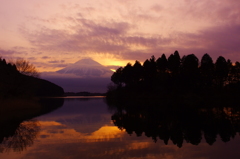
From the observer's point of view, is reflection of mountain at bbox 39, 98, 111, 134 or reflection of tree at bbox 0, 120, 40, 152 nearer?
reflection of tree at bbox 0, 120, 40, 152

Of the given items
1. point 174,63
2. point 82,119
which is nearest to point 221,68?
point 174,63

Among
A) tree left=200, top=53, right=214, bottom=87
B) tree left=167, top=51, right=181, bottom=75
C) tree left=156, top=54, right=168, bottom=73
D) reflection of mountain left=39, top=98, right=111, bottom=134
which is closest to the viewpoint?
reflection of mountain left=39, top=98, right=111, bottom=134

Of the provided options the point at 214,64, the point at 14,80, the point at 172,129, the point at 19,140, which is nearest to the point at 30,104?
the point at 14,80

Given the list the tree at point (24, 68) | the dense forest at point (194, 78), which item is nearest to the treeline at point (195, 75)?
the dense forest at point (194, 78)

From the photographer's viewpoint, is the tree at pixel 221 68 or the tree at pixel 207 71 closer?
the tree at pixel 221 68

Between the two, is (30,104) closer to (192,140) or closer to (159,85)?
(192,140)

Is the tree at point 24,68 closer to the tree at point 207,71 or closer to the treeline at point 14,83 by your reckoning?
the treeline at point 14,83

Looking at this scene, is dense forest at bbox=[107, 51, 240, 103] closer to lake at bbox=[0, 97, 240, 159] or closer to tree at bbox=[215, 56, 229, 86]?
tree at bbox=[215, 56, 229, 86]

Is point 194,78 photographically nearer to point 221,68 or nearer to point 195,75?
point 195,75

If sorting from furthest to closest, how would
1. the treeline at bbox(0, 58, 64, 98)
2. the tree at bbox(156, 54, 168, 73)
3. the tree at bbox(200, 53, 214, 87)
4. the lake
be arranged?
the tree at bbox(156, 54, 168, 73), the tree at bbox(200, 53, 214, 87), the treeline at bbox(0, 58, 64, 98), the lake

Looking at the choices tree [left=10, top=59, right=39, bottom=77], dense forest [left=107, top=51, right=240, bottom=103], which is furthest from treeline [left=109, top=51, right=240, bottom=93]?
tree [left=10, top=59, right=39, bottom=77]

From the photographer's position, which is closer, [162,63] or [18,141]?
[18,141]

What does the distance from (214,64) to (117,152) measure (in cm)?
6933

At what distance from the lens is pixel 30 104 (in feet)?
133
